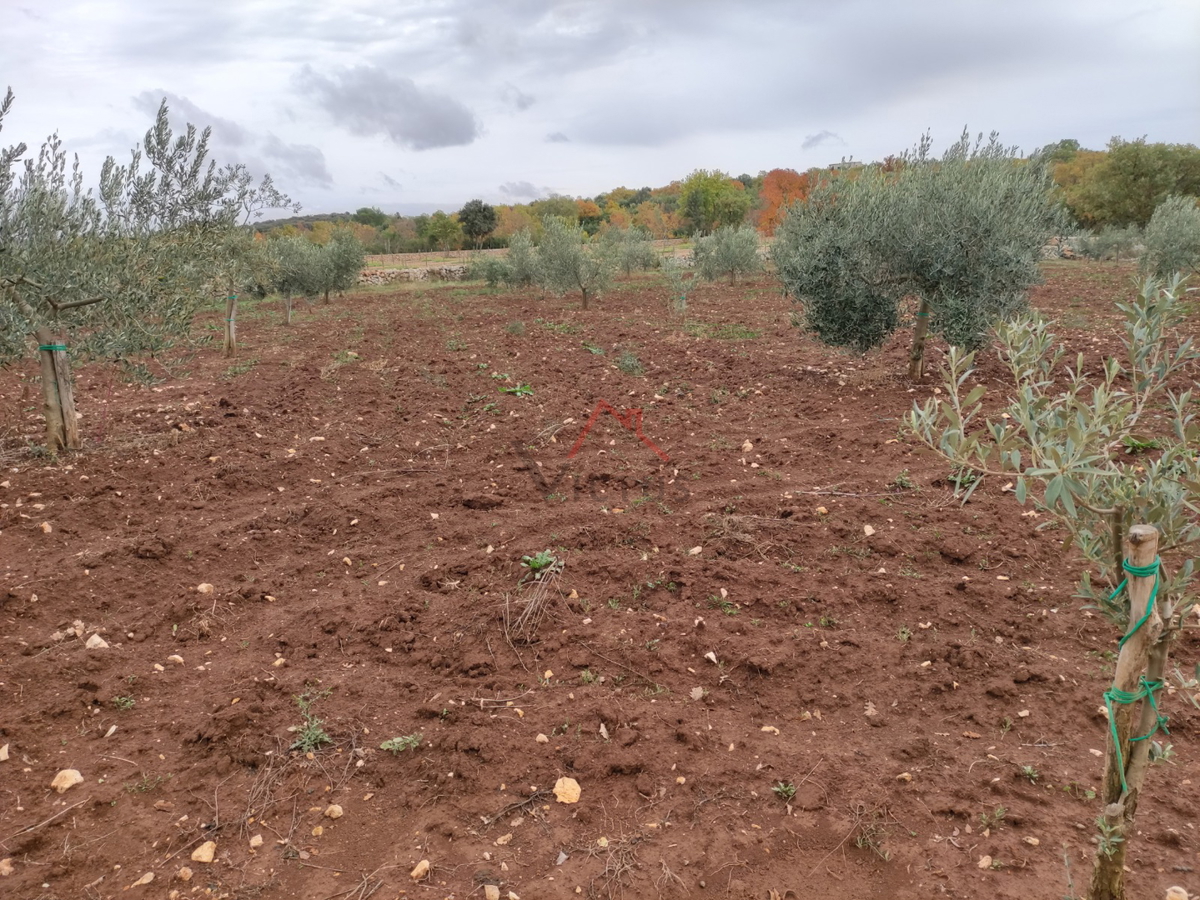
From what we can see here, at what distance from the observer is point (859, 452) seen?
7.94 metres

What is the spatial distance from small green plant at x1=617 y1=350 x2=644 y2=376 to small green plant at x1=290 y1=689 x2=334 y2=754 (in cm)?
905

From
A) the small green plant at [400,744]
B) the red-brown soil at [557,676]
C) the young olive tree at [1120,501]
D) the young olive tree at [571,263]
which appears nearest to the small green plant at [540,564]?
the red-brown soil at [557,676]

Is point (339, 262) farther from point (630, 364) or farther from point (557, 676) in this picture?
point (557, 676)

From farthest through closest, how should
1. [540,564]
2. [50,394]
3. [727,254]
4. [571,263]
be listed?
[727,254]
[571,263]
[50,394]
[540,564]

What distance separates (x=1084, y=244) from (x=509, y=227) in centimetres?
4382

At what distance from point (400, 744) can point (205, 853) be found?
0.97 metres

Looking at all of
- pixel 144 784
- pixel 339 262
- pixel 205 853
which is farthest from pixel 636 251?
pixel 205 853

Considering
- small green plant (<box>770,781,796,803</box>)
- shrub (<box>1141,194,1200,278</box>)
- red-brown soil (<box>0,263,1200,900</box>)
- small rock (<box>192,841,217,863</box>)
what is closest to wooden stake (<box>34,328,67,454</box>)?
red-brown soil (<box>0,263,1200,900</box>)

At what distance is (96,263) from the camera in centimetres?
779

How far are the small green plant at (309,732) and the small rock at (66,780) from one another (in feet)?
3.33

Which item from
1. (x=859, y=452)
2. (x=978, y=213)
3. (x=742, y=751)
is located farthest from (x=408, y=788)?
(x=978, y=213)

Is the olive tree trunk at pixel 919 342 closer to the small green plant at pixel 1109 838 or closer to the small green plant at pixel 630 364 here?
the small green plant at pixel 630 364

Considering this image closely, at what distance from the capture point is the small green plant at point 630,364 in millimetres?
12539

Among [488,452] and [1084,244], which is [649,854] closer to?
[488,452]
